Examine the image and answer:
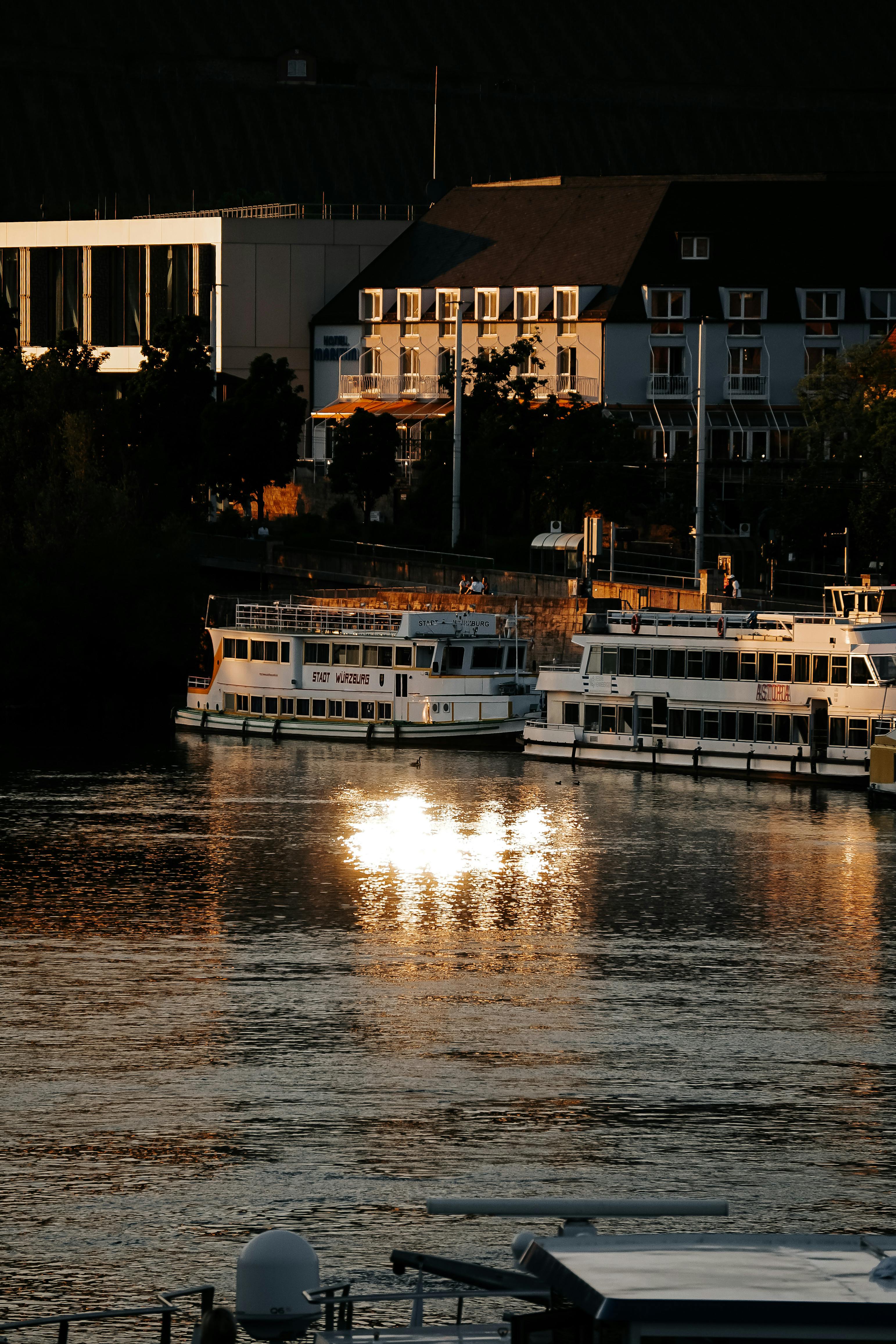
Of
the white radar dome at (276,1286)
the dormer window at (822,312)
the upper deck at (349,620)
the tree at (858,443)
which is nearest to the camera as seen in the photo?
the white radar dome at (276,1286)

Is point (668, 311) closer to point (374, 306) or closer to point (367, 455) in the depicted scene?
point (374, 306)

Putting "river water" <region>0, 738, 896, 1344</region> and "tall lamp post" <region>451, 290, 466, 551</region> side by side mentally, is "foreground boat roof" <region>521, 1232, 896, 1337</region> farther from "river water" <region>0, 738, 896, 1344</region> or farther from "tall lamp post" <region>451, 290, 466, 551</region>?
"tall lamp post" <region>451, 290, 466, 551</region>

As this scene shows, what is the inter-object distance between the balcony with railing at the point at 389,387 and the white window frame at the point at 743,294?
18.9 metres

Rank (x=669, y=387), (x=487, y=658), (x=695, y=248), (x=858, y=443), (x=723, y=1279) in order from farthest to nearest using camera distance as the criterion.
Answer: (x=695, y=248)
(x=669, y=387)
(x=858, y=443)
(x=487, y=658)
(x=723, y=1279)

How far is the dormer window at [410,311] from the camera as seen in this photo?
511 feet

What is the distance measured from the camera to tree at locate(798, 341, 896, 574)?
370ft

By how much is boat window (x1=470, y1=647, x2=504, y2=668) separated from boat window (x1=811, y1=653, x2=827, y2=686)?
20.0 metres

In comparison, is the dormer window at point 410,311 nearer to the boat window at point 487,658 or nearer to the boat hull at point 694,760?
the boat window at point 487,658

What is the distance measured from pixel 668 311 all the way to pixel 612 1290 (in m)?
134

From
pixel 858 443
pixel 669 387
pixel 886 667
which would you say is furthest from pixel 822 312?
pixel 886 667

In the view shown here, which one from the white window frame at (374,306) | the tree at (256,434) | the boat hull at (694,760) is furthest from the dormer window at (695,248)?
the boat hull at (694,760)

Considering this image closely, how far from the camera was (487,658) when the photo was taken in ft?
337

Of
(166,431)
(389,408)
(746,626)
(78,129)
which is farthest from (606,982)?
(78,129)

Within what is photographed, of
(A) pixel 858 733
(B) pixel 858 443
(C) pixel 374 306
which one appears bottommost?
(A) pixel 858 733
